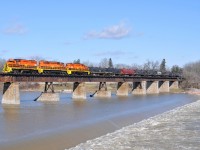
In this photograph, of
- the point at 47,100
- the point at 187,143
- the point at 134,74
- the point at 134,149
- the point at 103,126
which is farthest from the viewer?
the point at 134,74

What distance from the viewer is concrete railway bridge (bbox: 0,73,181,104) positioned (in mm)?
55469

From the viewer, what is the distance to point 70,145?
25.6 meters

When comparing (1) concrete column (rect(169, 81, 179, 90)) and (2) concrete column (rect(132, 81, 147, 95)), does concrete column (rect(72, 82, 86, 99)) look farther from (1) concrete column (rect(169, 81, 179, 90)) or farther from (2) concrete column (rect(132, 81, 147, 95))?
(1) concrete column (rect(169, 81, 179, 90))

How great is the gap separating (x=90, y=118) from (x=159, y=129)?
38.4 feet

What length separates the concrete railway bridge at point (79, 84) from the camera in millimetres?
55469

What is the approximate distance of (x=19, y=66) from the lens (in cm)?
5953

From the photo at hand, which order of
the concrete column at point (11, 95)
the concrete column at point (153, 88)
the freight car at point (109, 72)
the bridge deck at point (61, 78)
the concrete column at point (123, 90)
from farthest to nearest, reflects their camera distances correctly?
the concrete column at point (153, 88) → the concrete column at point (123, 90) → the freight car at point (109, 72) → the bridge deck at point (61, 78) → the concrete column at point (11, 95)

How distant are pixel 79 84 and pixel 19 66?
56.6 feet

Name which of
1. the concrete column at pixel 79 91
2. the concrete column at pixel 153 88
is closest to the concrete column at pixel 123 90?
the concrete column at pixel 79 91

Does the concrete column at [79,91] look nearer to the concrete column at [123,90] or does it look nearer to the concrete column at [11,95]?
the concrete column at [123,90]

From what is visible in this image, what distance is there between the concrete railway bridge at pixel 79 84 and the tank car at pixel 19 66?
154 cm

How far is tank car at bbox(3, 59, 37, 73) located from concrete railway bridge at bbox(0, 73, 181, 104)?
5.05 ft

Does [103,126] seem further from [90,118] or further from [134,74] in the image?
[134,74]

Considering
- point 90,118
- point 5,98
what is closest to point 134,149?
point 90,118
